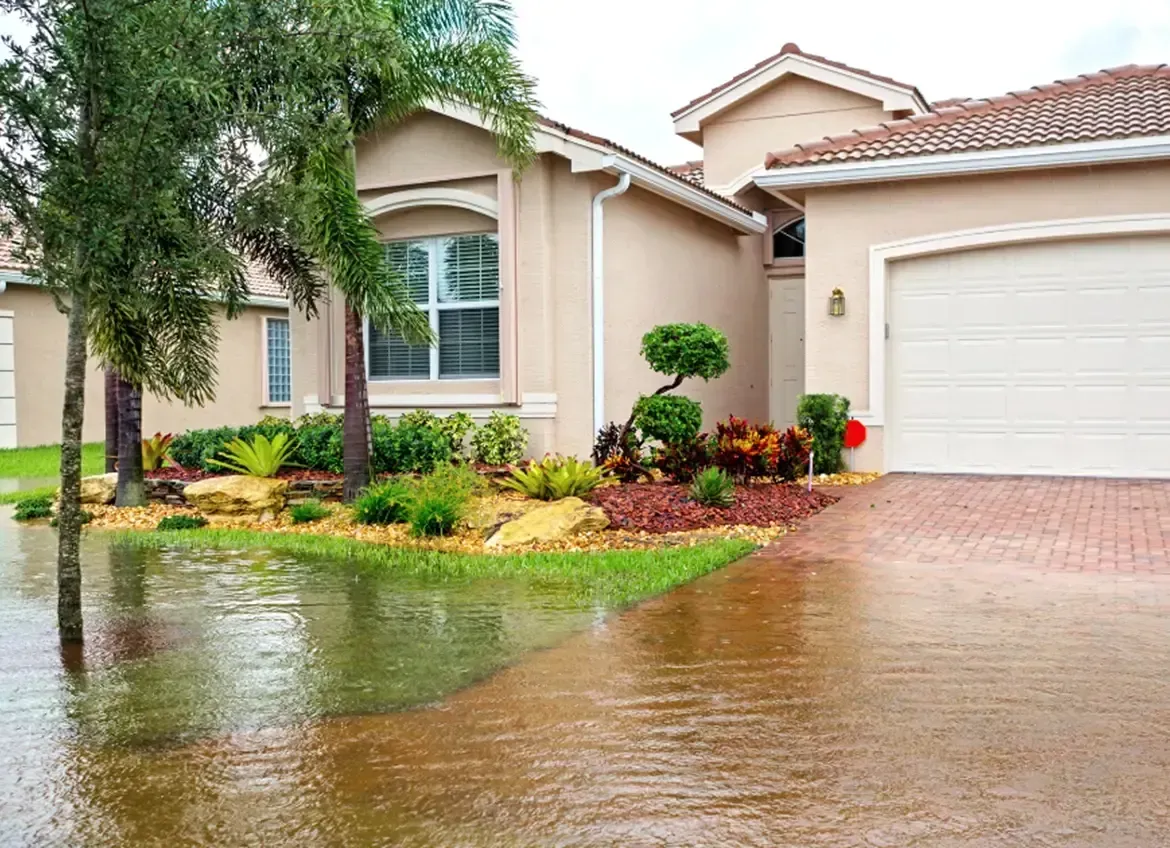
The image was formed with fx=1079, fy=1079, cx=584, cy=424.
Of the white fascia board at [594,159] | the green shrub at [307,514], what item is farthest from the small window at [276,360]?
the green shrub at [307,514]

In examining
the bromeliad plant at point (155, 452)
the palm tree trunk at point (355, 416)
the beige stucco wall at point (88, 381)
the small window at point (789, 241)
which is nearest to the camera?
the palm tree trunk at point (355, 416)

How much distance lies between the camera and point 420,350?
14.2 m

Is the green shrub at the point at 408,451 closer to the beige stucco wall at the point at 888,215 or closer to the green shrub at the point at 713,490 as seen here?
the green shrub at the point at 713,490

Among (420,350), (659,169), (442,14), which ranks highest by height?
(442,14)

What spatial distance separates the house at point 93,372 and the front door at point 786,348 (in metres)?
9.32

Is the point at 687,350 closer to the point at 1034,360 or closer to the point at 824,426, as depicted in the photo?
the point at 824,426

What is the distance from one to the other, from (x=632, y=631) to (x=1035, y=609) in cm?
258

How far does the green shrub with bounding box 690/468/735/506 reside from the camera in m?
10.4

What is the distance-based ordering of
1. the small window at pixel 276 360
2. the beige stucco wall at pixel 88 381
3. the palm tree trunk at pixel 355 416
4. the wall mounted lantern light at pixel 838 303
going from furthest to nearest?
the small window at pixel 276 360 → the beige stucco wall at pixel 88 381 → the wall mounted lantern light at pixel 838 303 → the palm tree trunk at pixel 355 416

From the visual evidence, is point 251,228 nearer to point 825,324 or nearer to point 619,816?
point 619,816

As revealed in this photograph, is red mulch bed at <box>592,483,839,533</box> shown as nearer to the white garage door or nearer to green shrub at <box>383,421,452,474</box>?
green shrub at <box>383,421,452,474</box>

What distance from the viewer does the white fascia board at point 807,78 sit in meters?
18.3

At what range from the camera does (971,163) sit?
41.7ft

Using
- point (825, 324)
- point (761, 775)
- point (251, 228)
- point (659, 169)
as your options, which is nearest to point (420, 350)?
point (659, 169)
